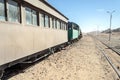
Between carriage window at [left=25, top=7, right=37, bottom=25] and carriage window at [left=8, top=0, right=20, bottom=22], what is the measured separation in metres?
0.87

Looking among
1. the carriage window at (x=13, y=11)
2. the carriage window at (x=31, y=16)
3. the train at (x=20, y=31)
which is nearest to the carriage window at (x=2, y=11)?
the train at (x=20, y=31)

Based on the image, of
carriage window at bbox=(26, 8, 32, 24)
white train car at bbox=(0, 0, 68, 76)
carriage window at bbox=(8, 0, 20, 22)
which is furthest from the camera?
carriage window at bbox=(26, 8, 32, 24)

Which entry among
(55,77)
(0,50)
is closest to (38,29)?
(55,77)

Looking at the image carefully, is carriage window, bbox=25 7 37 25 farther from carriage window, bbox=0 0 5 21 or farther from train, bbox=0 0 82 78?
carriage window, bbox=0 0 5 21

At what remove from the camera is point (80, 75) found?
8.76m

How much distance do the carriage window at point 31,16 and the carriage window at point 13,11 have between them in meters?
0.87

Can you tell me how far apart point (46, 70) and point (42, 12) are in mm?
3009

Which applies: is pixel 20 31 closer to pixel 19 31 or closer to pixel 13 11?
pixel 19 31

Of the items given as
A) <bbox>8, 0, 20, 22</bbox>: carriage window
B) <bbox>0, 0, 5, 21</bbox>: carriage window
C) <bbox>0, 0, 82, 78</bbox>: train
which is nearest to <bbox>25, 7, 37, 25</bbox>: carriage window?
<bbox>0, 0, 82, 78</bbox>: train

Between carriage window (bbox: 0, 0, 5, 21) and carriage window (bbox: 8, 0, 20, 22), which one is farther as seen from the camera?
carriage window (bbox: 8, 0, 20, 22)

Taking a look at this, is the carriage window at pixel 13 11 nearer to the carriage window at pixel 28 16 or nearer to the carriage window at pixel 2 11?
the carriage window at pixel 2 11

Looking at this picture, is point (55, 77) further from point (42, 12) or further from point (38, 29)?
point (42, 12)

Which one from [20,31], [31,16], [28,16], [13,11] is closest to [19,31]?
[20,31]

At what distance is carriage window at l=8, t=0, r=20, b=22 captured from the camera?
7047mm
